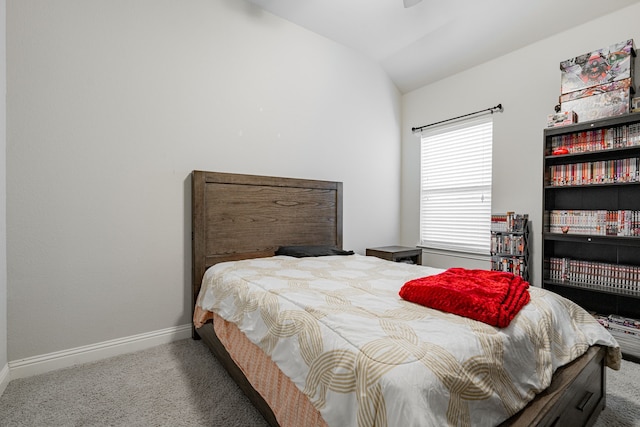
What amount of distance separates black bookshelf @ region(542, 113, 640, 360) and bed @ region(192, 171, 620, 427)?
1.17m

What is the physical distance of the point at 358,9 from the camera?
9.58 feet

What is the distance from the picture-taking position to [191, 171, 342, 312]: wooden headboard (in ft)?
8.07

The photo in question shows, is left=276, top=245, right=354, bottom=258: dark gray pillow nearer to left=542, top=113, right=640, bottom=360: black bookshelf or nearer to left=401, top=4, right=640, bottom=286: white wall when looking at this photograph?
left=401, top=4, right=640, bottom=286: white wall

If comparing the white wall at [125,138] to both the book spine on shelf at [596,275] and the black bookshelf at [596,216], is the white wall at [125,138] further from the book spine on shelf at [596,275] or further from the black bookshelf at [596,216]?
the book spine on shelf at [596,275]

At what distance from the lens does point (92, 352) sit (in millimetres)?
2115

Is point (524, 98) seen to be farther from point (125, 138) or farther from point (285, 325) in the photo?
point (125, 138)

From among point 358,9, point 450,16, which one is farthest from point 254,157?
point 450,16

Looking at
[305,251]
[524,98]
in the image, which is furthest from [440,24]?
[305,251]

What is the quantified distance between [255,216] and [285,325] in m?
1.62

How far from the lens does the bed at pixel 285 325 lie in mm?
956

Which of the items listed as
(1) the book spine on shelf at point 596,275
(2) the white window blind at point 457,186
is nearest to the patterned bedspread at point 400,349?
(1) the book spine on shelf at point 596,275

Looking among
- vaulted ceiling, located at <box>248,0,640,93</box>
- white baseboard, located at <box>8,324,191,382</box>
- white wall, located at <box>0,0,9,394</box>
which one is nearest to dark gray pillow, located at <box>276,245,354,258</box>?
white baseboard, located at <box>8,324,191,382</box>

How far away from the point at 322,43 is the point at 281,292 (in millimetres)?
2820

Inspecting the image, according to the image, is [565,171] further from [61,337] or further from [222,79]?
[61,337]
